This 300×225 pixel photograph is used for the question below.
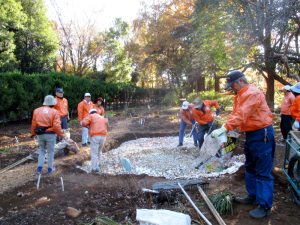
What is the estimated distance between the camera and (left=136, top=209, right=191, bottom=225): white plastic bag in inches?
80.8

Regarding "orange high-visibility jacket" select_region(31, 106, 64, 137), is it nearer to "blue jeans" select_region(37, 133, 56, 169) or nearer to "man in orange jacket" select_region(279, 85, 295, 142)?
"blue jeans" select_region(37, 133, 56, 169)

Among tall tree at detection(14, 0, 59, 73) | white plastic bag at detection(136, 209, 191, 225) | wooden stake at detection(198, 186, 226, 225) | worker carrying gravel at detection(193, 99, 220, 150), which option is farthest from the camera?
tall tree at detection(14, 0, 59, 73)

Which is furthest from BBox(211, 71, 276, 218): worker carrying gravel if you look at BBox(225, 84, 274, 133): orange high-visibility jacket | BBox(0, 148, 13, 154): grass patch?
BBox(0, 148, 13, 154): grass patch

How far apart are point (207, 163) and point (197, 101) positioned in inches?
61.7

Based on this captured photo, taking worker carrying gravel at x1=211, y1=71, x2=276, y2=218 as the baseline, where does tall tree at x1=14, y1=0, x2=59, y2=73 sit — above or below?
above

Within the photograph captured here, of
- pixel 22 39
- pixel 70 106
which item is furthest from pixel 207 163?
pixel 22 39

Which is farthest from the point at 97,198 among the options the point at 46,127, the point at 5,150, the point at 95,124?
the point at 5,150

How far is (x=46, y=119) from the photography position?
4199 millimetres

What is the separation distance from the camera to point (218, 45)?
1082cm

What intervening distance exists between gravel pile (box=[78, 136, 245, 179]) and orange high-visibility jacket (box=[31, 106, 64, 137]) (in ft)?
4.36

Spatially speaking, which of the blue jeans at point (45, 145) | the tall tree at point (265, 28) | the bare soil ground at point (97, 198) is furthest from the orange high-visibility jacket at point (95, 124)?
the tall tree at point (265, 28)

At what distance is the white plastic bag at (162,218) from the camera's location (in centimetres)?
205

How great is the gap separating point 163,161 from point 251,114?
3337 millimetres

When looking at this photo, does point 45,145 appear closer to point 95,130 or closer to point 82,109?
point 95,130
